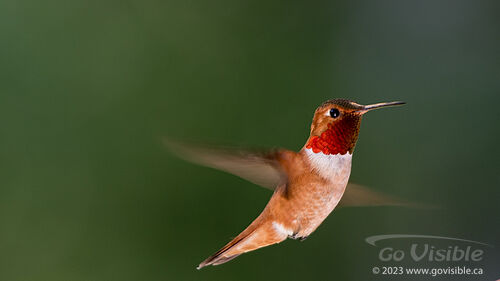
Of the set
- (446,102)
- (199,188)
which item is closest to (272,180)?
(199,188)

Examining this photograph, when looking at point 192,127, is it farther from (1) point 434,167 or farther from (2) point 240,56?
(1) point 434,167

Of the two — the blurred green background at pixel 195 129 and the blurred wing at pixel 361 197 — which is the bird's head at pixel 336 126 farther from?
the blurred green background at pixel 195 129

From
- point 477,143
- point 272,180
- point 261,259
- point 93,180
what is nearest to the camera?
point 272,180
